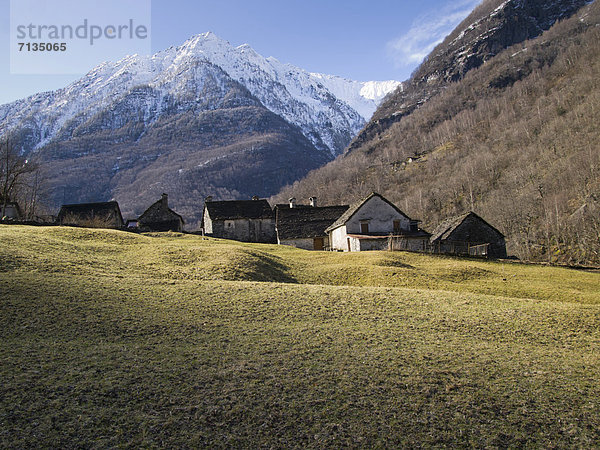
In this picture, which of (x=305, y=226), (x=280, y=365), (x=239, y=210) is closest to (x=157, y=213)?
(x=239, y=210)

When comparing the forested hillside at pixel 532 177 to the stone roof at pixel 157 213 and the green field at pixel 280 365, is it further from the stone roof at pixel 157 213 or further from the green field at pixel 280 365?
the stone roof at pixel 157 213

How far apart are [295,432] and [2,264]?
20168 millimetres

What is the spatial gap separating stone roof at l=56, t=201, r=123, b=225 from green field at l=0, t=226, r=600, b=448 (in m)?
56.1

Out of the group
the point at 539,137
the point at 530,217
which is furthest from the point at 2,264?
the point at 539,137

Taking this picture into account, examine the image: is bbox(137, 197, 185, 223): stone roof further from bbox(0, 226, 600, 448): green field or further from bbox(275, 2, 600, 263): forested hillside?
bbox(275, 2, 600, 263): forested hillside

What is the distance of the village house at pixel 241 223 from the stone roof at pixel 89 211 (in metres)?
19.3

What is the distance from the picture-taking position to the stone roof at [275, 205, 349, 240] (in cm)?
6569

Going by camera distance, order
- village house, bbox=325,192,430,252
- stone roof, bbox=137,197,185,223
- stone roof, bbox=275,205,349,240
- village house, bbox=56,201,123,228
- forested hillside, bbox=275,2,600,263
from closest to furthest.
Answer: village house, bbox=325,192,430,252 → stone roof, bbox=275,205,349,240 → village house, bbox=56,201,123,228 → stone roof, bbox=137,197,185,223 → forested hillside, bbox=275,2,600,263

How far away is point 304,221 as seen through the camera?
223 ft

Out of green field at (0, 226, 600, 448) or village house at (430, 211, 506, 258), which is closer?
green field at (0, 226, 600, 448)

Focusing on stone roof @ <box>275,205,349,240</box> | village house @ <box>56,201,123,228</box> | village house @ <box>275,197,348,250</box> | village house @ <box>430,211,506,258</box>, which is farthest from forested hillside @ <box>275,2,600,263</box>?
village house @ <box>56,201,123,228</box>

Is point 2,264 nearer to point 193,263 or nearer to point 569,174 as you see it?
point 193,263

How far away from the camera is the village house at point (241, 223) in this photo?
71188mm

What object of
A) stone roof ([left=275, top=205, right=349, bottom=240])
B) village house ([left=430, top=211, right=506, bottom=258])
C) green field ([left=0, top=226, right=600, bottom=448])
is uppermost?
stone roof ([left=275, top=205, right=349, bottom=240])
